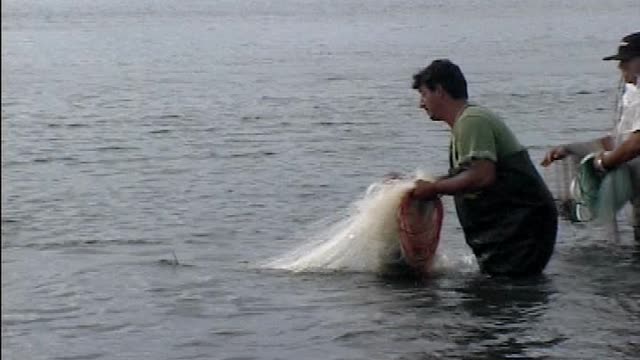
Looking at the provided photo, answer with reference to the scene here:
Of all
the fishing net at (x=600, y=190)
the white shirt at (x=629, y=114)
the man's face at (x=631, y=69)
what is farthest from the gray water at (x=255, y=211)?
the man's face at (x=631, y=69)

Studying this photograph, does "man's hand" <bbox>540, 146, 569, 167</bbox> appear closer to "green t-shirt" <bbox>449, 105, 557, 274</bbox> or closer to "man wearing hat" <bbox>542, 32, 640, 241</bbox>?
"man wearing hat" <bbox>542, 32, 640, 241</bbox>

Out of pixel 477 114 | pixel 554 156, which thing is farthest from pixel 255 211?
pixel 477 114

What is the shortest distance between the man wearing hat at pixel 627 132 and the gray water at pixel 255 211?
0.70 meters

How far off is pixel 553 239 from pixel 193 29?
170 ft

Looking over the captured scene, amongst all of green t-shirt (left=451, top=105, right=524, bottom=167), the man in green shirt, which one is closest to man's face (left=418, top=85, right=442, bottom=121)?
the man in green shirt

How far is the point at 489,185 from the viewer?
8148 mm

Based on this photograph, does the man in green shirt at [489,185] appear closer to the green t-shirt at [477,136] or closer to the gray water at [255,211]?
the green t-shirt at [477,136]

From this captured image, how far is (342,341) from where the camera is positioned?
298 inches

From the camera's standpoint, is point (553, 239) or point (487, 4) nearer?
point (553, 239)

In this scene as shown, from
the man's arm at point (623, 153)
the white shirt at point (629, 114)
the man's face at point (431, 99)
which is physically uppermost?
the man's face at point (431, 99)

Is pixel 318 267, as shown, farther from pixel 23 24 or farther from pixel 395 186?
pixel 23 24

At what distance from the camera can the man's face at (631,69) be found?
29.3ft

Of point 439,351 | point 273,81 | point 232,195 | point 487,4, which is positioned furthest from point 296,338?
point 487,4

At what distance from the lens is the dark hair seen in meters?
8.09
